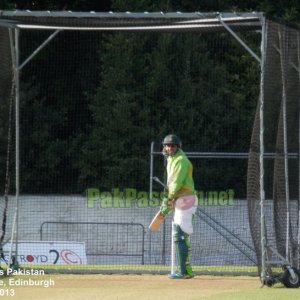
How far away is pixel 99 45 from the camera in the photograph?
2709 centimetres

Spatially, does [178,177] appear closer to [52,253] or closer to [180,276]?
[180,276]

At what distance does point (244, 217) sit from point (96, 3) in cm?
1202

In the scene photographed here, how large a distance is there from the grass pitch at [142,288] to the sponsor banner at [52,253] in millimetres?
4637

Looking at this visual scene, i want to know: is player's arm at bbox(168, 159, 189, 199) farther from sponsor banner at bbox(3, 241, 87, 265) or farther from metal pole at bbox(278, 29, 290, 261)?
sponsor banner at bbox(3, 241, 87, 265)

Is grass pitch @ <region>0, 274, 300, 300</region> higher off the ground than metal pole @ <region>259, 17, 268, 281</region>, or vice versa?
metal pole @ <region>259, 17, 268, 281</region>

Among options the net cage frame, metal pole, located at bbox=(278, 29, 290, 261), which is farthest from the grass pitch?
the net cage frame

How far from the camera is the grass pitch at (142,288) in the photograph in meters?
12.4

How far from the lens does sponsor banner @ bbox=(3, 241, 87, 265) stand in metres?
19.3

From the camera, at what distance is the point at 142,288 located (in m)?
13.3

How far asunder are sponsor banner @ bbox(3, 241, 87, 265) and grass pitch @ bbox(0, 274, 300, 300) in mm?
4637

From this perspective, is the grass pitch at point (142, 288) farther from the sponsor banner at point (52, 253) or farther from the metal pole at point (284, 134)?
the sponsor banner at point (52, 253)

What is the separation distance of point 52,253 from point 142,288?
6.53 meters

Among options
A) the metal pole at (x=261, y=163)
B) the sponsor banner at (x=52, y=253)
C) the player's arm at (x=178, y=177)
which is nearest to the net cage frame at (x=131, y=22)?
the metal pole at (x=261, y=163)

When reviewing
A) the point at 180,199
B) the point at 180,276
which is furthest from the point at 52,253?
the point at 180,199
